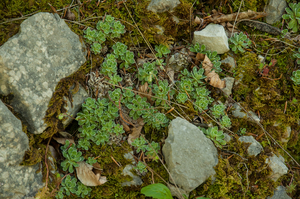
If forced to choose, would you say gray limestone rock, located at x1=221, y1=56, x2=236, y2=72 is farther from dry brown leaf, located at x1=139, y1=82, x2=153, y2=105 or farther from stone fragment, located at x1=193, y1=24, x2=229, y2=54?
dry brown leaf, located at x1=139, y1=82, x2=153, y2=105

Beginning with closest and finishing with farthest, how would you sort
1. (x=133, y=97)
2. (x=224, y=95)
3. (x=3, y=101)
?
(x=3, y=101) → (x=133, y=97) → (x=224, y=95)

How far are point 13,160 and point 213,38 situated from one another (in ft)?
12.3

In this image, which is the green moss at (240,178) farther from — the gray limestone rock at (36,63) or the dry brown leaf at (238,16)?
the gray limestone rock at (36,63)

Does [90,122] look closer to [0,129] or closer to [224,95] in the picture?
[0,129]

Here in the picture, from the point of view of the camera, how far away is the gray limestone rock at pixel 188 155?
11.9ft

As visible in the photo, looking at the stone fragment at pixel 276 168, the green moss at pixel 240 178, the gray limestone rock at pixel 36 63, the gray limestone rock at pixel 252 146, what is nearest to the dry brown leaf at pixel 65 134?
the gray limestone rock at pixel 36 63

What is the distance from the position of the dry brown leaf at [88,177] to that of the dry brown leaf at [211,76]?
99.7 inches

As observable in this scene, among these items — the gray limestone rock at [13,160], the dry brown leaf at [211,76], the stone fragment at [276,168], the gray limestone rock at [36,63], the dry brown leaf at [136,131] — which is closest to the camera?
the gray limestone rock at [13,160]

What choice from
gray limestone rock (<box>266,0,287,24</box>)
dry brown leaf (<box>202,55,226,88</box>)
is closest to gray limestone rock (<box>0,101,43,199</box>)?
dry brown leaf (<box>202,55,226,88</box>)

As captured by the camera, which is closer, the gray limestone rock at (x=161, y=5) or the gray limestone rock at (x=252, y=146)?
the gray limestone rock at (x=252, y=146)

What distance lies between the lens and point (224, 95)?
4.30 m

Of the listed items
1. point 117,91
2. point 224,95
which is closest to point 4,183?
point 117,91

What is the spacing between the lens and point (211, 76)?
164 inches

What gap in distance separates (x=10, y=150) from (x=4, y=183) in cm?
43
